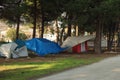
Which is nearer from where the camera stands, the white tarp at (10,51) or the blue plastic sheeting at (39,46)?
the white tarp at (10,51)

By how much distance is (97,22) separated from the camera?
3928cm

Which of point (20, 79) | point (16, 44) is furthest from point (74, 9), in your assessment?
point (20, 79)

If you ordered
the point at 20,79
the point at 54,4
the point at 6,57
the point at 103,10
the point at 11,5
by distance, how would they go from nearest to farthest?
the point at 20,79 < the point at 6,57 < the point at 11,5 < the point at 103,10 < the point at 54,4

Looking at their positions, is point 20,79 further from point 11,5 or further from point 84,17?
point 84,17

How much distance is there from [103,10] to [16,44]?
30.2ft

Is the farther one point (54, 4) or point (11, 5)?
point (54, 4)

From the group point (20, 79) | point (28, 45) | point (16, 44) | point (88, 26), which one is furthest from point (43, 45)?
point (20, 79)

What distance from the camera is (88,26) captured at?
4344 centimetres

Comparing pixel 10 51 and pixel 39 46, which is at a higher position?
pixel 39 46

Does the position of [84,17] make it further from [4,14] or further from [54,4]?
[4,14]

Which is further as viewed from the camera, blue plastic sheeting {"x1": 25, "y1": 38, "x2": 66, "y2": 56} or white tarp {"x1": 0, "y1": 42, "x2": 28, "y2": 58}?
blue plastic sheeting {"x1": 25, "y1": 38, "x2": 66, "y2": 56}

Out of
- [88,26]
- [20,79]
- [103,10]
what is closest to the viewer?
[20,79]

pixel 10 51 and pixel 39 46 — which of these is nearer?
pixel 10 51

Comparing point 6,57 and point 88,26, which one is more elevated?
point 88,26
